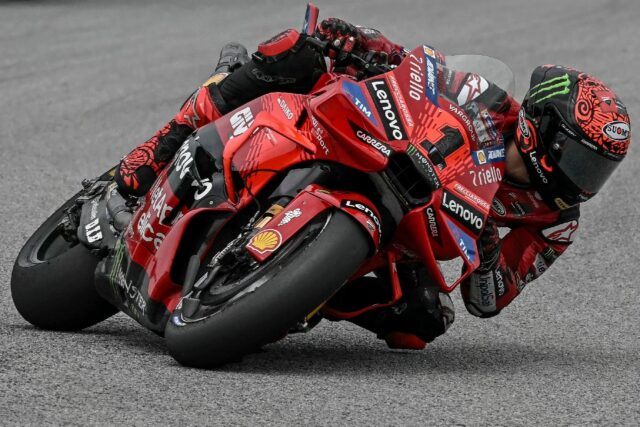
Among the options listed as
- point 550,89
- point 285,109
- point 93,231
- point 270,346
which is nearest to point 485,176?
point 550,89

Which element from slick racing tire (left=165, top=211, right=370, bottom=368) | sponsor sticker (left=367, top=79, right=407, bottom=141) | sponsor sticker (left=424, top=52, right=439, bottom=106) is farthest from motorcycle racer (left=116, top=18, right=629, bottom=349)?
slick racing tire (left=165, top=211, right=370, bottom=368)

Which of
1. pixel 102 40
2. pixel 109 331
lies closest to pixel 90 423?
pixel 109 331

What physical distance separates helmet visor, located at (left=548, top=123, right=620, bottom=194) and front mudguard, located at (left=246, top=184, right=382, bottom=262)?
0.84 meters

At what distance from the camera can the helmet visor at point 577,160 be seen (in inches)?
203

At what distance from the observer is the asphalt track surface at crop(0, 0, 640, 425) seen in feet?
14.3

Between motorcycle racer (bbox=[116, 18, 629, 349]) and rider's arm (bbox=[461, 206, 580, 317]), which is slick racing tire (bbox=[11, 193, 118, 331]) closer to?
motorcycle racer (bbox=[116, 18, 629, 349])

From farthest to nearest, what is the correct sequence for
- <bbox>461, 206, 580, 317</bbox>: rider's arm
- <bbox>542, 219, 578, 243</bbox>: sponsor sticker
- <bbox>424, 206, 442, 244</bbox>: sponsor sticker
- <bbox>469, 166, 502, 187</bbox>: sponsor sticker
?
<bbox>542, 219, 578, 243</bbox>: sponsor sticker
<bbox>461, 206, 580, 317</bbox>: rider's arm
<bbox>469, 166, 502, 187</bbox>: sponsor sticker
<bbox>424, 206, 442, 244</bbox>: sponsor sticker

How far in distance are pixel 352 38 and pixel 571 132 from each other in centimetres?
98

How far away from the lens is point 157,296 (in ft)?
16.5

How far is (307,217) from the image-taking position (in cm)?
463

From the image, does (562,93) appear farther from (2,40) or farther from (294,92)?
(2,40)

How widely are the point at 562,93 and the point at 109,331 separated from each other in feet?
6.72

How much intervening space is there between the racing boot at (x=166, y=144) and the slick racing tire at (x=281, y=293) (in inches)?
44.1

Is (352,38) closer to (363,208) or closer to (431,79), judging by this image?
(431,79)
